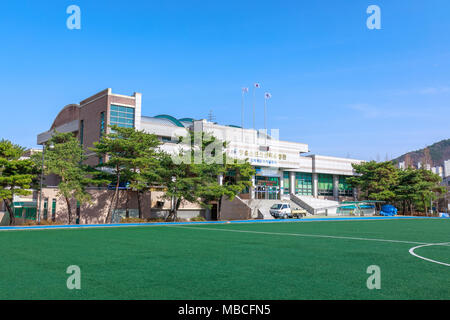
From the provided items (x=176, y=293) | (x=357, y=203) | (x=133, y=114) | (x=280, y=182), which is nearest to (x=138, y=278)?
(x=176, y=293)

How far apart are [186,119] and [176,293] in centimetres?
6197

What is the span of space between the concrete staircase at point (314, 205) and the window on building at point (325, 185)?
664 centimetres

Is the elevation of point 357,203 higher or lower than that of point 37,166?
lower

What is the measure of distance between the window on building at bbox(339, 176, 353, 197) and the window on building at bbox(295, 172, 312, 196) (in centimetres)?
733

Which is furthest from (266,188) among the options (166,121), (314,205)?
(166,121)

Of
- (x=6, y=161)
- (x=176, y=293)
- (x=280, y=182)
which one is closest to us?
(x=176, y=293)

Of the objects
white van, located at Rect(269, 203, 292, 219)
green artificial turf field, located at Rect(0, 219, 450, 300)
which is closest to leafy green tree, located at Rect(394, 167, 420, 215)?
white van, located at Rect(269, 203, 292, 219)

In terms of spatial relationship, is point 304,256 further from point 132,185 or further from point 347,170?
point 347,170

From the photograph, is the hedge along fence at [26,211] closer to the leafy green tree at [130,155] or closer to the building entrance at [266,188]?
the leafy green tree at [130,155]

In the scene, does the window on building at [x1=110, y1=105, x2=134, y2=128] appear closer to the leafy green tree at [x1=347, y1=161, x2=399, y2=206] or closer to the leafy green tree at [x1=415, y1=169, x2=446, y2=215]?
the leafy green tree at [x1=347, y1=161, x2=399, y2=206]

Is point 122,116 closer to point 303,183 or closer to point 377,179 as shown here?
point 303,183

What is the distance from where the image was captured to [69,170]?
1286 inches

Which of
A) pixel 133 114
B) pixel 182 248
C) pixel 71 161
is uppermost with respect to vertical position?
pixel 133 114

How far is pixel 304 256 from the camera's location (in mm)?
11094
